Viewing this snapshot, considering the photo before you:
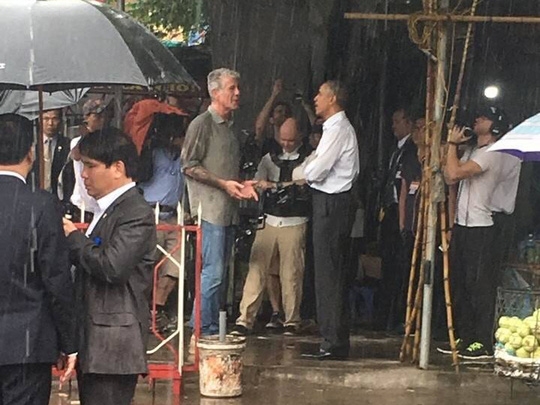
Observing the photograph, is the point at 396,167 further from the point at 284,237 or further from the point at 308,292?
the point at 308,292

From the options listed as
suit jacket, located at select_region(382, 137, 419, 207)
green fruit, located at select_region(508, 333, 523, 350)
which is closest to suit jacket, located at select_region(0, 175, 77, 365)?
green fruit, located at select_region(508, 333, 523, 350)

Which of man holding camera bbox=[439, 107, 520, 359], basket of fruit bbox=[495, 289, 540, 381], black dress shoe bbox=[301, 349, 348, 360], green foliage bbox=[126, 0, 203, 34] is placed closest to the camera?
basket of fruit bbox=[495, 289, 540, 381]

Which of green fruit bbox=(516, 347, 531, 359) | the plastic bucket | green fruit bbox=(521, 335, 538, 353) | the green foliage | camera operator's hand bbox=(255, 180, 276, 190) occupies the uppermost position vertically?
the green foliage

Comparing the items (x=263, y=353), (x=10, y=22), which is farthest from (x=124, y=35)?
(x=263, y=353)

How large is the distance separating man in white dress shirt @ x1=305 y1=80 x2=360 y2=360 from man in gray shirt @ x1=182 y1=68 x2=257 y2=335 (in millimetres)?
528

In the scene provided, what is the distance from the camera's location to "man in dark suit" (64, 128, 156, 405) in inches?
194

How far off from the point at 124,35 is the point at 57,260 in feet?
4.73

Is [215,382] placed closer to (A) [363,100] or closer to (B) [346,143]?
(B) [346,143]

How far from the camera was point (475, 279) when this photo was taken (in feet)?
29.6

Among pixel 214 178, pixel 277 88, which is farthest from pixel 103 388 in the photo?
pixel 277 88

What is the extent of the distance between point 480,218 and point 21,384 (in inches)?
192

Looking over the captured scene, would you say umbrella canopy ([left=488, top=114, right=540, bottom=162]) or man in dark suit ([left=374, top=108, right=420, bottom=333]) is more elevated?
umbrella canopy ([left=488, top=114, right=540, bottom=162])

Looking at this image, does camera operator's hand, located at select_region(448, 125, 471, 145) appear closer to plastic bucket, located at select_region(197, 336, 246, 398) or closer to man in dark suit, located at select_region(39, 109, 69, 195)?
plastic bucket, located at select_region(197, 336, 246, 398)

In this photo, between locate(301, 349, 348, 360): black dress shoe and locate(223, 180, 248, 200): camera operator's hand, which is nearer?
locate(223, 180, 248, 200): camera operator's hand
